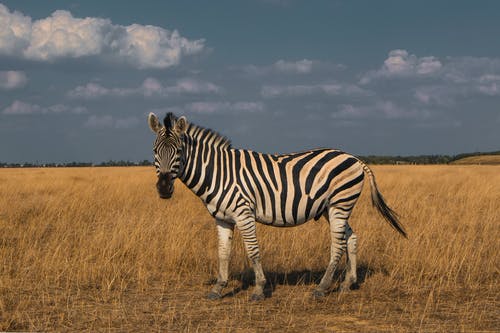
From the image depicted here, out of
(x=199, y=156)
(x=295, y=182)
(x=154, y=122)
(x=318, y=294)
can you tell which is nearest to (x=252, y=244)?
(x=295, y=182)

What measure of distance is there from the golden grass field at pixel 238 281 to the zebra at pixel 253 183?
70 centimetres

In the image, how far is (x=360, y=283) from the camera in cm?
822

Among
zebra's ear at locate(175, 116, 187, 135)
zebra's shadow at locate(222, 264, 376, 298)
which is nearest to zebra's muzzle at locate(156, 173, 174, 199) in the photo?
zebra's ear at locate(175, 116, 187, 135)

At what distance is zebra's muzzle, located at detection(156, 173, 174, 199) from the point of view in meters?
6.53

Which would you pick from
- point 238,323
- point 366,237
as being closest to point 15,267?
point 238,323

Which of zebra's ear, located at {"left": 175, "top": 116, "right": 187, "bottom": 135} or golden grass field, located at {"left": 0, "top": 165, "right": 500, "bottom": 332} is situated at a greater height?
zebra's ear, located at {"left": 175, "top": 116, "right": 187, "bottom": 135}

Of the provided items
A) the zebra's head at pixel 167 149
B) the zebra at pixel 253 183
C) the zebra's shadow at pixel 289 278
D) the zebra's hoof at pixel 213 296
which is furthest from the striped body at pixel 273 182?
the zebra's shadow at pixel 289 278

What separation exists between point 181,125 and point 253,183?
4.29 ft

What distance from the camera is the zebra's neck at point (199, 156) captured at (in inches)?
280

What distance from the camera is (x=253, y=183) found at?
285 inches

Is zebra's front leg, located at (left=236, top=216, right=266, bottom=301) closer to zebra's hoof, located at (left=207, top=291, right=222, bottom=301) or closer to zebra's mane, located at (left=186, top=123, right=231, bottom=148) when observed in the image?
zebra's hoof, located at (left=207, top=291, right=222, bottom=301)

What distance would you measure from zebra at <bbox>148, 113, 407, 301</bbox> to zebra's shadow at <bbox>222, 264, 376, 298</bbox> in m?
0.59

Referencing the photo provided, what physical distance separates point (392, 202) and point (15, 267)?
12.3 m

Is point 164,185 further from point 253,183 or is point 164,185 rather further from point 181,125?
point 253,183
